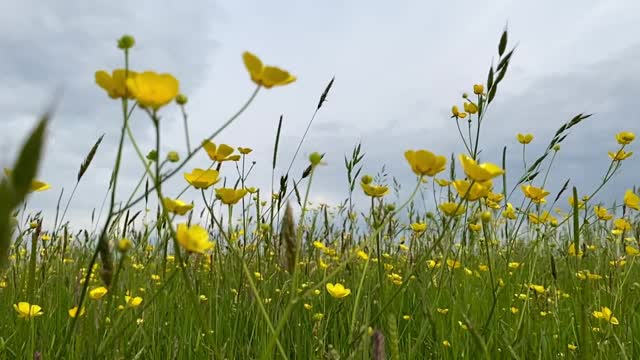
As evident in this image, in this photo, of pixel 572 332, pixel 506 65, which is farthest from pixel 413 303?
pixel 506 65

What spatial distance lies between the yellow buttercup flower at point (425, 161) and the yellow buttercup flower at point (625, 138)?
190 cm

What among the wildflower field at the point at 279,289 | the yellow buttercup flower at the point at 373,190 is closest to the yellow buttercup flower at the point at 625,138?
the wildflower field at the point at 279,289

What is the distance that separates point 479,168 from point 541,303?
231cm

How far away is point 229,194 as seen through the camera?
54.2 inches

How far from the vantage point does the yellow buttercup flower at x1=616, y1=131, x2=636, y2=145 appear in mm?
2714

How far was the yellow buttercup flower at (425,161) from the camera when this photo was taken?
1.24 m

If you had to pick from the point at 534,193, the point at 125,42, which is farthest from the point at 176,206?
the point at 534,193

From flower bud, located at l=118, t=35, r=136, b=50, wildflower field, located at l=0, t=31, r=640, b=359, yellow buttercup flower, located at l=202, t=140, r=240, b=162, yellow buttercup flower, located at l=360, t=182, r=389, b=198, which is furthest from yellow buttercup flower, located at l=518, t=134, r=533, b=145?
flower bud, located at l=118, t=35, r=136, b=50

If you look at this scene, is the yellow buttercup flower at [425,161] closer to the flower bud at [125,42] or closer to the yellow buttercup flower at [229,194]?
the yellow buttercup flower at [229,194]

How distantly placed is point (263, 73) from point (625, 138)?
2.37 meters

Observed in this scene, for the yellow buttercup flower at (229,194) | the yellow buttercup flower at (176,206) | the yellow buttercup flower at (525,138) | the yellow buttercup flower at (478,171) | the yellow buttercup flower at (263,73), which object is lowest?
the yellow buttercup flower at (176,206)

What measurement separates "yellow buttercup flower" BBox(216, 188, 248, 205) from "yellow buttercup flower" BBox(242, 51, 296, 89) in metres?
0.39

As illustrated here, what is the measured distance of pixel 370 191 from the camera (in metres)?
1.50

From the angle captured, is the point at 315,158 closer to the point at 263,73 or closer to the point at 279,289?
the point at 263,73
